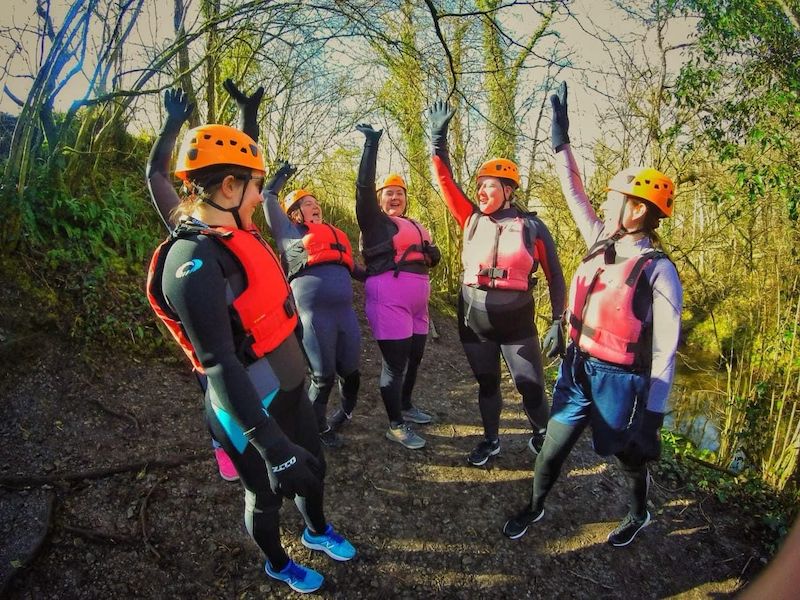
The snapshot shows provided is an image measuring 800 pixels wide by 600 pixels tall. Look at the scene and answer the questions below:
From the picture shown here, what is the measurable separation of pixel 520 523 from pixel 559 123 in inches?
106

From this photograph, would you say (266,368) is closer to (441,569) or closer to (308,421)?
(308,421)

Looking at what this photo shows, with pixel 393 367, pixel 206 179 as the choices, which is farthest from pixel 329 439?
pixel 206 179

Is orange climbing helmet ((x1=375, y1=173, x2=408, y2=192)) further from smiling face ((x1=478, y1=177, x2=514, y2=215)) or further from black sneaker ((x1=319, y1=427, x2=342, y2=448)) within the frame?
black sneaker ((x1=319, y1=427, x2=342, y2=448))

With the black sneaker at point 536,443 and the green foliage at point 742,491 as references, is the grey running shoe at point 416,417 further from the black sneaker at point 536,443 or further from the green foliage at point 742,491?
the green foliage at point 742,491

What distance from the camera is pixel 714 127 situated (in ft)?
14.8

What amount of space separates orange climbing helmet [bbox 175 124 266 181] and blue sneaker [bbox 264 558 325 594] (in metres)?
2.00

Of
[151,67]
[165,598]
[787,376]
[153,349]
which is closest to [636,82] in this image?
[787,376]

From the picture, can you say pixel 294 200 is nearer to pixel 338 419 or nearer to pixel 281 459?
pixel 338 419

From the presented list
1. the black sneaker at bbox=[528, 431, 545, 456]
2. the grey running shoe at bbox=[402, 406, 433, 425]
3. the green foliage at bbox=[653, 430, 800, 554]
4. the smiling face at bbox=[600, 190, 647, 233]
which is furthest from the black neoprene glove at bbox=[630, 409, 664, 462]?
the grey running shoe at bbox=[402, 406, 433, 425]

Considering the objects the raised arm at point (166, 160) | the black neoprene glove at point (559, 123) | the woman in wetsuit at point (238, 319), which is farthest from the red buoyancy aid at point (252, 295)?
the black neoprene glove at point (559, 123)

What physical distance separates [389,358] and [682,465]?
2720mm

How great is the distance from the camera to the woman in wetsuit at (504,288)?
2.97 m

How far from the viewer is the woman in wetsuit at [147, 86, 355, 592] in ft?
4.85

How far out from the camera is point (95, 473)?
2725mm
